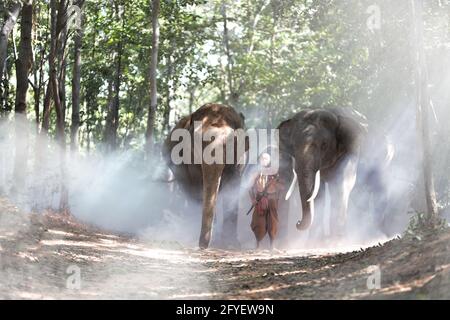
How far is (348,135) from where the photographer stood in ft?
48.3

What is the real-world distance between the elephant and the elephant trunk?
4.76ft

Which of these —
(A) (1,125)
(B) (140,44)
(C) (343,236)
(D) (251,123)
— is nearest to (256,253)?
(C) (343,236)

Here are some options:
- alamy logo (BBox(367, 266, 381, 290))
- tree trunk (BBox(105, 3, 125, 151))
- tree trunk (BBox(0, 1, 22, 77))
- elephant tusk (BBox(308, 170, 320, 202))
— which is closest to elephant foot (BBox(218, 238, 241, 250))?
elephant tusk (BBox(308, 170, 320, 202))

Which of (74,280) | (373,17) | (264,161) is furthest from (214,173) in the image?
(373,17)

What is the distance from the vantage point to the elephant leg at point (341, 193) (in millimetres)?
13391

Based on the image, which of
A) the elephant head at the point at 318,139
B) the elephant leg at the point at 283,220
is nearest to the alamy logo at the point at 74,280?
the elephant head at the point at 318,139

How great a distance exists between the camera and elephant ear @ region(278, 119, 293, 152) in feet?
48.9

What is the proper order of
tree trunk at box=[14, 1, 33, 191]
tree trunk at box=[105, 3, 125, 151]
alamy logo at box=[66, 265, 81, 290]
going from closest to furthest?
1. alamy logo at box=[66, 265, 81, 290]
2. tree trunk at box=[14, 1, 33, 191]
3. tree trunk at box=[105, 3, 125, 151]

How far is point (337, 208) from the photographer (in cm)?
1354

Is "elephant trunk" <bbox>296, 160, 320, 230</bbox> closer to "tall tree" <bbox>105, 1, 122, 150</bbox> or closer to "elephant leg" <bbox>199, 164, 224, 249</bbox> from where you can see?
"elephant leg" <bbox>199, 164, 224, 249</bbox>

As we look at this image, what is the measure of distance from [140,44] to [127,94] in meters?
10.5

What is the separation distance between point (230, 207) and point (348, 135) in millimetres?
3021
